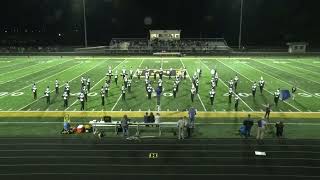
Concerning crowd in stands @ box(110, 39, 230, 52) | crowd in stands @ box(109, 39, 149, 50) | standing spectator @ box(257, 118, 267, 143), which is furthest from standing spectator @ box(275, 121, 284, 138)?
crowd in stands @ box(109, 39, 149, 50)

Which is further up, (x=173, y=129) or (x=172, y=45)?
(x=172, y=45)

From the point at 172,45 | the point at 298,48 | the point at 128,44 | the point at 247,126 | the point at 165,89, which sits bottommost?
the point at 247,126

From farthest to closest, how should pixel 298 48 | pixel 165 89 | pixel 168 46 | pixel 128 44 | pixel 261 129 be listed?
pixel 128 44
pixel 168 46
pixel 298 48
pixel 165 89
pixel 261 129

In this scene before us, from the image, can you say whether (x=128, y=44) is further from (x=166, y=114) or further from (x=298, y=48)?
(x=166, y=114)

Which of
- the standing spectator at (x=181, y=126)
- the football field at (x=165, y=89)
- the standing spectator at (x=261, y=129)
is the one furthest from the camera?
the football field at (x=165, y=89)

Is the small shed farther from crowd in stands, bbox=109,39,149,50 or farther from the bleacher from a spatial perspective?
crowd in stands, bbox=109,39,149,50

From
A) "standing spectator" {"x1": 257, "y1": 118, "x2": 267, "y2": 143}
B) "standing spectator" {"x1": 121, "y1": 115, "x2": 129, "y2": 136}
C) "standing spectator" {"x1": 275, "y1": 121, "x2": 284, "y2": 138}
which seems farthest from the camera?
"standing spectator" {"x1": 275, "y1": 121, "x2": 284, "y2": 138}

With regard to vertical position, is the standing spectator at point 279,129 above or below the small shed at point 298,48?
below

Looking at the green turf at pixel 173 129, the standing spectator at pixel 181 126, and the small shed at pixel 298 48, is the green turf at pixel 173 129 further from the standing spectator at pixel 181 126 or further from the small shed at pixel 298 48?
the small shed at pixel 298 48

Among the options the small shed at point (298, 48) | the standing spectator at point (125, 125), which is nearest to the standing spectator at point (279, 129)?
the standing spectator at point (125, 125)

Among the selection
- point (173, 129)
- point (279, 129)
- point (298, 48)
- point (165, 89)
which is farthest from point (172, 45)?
point (279, 129)

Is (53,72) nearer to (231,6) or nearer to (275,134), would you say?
(275,134)

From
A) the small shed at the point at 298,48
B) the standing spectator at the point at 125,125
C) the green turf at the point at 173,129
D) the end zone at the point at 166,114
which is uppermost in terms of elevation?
the small shed at the point at 298,48

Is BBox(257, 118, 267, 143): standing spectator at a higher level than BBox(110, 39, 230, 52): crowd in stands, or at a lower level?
lower
